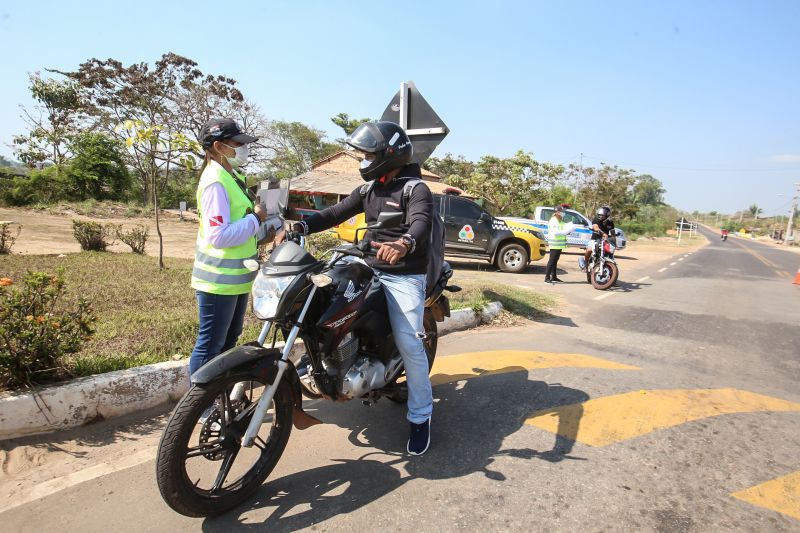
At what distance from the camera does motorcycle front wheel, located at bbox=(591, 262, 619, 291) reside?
982 cm

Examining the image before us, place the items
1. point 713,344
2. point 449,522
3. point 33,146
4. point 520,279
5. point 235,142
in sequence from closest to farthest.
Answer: point 449,522 < point 235,142 < point 713,344 < point 520,279 < point 33,146

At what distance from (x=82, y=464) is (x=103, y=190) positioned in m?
29.0

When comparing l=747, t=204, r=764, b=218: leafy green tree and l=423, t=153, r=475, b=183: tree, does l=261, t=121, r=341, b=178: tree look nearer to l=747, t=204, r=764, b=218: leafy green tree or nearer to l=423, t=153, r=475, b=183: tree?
l=423, t=153, r=475, b=183: tree

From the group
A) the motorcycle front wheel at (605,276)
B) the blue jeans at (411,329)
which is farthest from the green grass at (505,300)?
the blue jeans at (411,329)

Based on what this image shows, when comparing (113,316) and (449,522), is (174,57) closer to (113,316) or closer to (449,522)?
(113,316)

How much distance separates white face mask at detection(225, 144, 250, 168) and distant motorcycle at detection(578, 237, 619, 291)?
28.4 ft

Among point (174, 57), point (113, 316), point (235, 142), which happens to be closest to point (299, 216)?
point (235, 142)

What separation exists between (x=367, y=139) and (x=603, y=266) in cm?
852

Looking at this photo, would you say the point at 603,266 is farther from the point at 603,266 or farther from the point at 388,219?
the point at 388,219

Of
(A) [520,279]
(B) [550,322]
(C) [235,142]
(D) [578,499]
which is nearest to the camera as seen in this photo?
(D) [578,499]

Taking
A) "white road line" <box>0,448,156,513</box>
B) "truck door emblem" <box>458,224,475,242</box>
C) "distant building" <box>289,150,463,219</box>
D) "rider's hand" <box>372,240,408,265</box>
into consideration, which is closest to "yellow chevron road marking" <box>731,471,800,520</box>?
"rider's hand" <box>372,240,408,265</box>

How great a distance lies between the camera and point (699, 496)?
8.30 ft

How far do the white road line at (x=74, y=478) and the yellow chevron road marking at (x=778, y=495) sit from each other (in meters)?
3.34

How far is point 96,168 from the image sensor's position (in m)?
26.1
